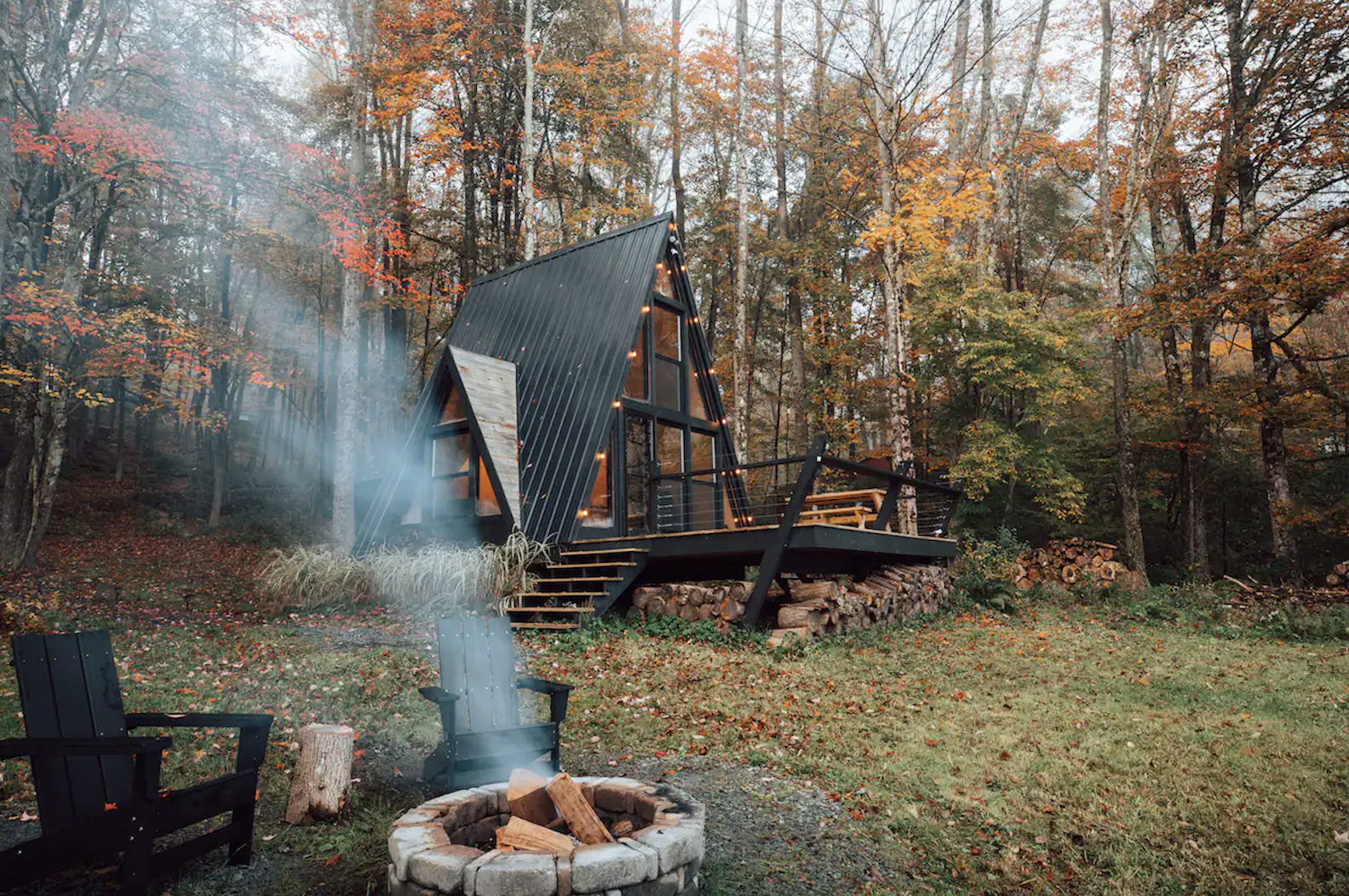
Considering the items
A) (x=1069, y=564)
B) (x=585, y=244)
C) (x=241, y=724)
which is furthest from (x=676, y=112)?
(x=241, y=724)

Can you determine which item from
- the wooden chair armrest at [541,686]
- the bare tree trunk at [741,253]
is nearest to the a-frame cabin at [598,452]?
the bare tree trunk at [741,253]

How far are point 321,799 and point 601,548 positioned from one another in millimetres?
5548

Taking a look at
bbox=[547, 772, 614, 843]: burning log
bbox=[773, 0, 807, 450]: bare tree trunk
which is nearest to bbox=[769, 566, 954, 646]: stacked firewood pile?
bbox=[547, 772, 614, 843]: burning log

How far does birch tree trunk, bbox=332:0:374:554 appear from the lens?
13164 mm

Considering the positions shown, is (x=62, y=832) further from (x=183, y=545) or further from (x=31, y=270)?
(x=183, y=545)

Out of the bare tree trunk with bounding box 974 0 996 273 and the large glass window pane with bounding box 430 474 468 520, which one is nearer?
the large glass window pane with bounding box 430 474 468 520

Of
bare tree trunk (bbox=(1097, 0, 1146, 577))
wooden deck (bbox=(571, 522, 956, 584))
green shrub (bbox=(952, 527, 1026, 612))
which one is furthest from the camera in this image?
bare tree trunk (bbox=(1097, 0, 1146, 577))

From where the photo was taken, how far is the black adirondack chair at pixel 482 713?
332 cm

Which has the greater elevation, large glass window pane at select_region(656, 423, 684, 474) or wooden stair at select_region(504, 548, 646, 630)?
large glass window pane at select_region(656, 423, 684, 474)

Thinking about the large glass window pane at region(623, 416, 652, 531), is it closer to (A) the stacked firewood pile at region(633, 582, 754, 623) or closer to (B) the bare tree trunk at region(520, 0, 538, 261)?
(A) the stacked firewood pile at region(633, 582, 754, 623)

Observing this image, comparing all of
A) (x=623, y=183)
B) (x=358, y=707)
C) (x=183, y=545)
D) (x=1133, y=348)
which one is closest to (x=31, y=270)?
(x=183, y=545)

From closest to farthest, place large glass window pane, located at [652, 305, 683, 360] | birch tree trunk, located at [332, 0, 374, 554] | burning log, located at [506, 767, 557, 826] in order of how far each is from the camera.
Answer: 1. burning log, located at [506, 767, 557, 826]
2. large glass window pane, located at [652, 305, 683, 360]
3. birch tree trunk, located at [332, 0, 374, 554]

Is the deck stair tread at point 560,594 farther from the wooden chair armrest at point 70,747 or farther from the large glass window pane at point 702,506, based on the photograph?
the wooden chair armrest at point 70,747

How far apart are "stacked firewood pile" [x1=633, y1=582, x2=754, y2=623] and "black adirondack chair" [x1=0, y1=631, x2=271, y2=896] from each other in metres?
5.54
